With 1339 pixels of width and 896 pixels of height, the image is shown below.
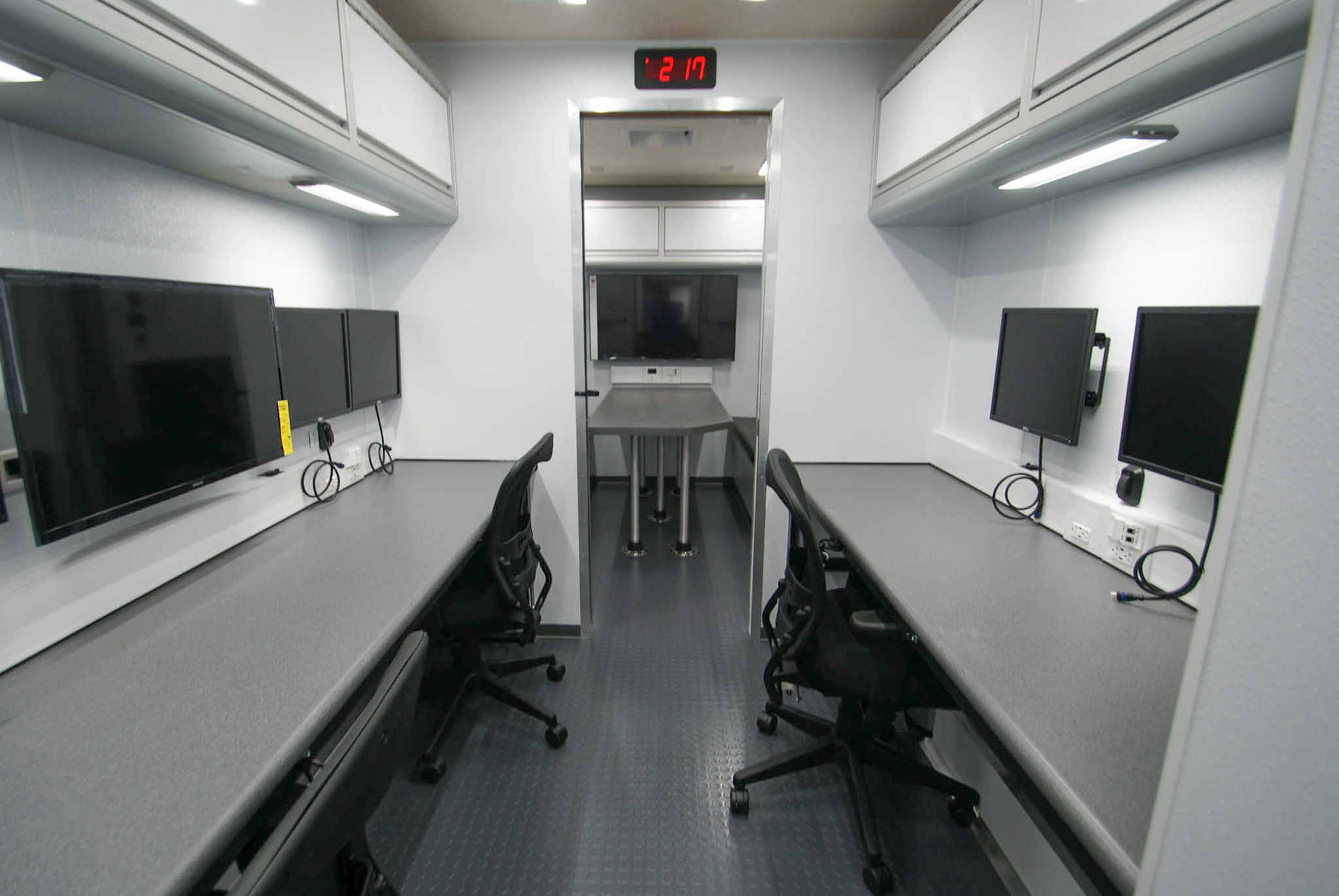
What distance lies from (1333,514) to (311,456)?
2.39 m

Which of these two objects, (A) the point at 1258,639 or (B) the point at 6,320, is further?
(B) the point at 6,320

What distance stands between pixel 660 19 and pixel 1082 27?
A: 1.48 meters

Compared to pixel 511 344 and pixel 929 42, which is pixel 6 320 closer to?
pixel 511 344

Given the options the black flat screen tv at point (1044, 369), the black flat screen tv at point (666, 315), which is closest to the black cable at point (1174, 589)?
the black flat screen tv at point (1044, 369)

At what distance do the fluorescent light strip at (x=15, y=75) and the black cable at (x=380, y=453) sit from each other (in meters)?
1.54

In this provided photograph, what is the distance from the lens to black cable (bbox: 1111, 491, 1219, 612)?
1.28 m

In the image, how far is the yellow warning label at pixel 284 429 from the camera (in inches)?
→ 67.6

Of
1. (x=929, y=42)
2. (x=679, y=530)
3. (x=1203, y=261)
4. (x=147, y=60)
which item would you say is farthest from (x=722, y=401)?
(x=147, y=60)

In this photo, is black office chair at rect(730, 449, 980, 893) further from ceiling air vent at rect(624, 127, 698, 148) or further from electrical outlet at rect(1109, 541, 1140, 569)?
ceiling air vent at rect(624, 127, 698, 148)

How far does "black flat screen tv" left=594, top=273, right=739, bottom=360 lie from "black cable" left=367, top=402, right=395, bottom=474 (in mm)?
2497

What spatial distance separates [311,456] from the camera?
204cm

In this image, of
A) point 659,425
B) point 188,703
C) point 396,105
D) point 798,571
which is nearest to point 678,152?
point 659,425

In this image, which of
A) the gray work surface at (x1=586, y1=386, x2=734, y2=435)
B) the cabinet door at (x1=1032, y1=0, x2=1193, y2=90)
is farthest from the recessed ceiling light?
the gray work surface at (x1=586, y1=386, x2=734, y2=435)

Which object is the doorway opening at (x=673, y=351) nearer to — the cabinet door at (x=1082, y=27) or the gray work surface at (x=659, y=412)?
the gray work surface at (x=659, y=412)
